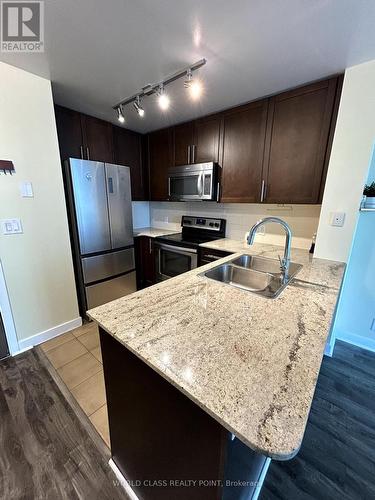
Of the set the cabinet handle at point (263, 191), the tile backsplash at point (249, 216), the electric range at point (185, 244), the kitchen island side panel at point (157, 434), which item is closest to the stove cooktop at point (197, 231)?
the electric range at point (185, 244)

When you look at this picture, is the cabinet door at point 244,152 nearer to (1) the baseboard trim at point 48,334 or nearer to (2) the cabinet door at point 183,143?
(2) the cabinet door at point 183,143

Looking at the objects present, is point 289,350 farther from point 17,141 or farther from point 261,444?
point 17,141

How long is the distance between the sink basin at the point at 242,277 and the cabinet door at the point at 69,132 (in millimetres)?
2061

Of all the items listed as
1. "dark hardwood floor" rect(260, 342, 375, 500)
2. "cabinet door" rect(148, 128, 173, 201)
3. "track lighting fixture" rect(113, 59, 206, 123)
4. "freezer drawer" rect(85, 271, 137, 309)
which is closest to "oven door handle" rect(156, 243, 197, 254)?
"freezer drawer" rect(85, 271, 137, 309)

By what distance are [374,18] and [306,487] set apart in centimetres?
244

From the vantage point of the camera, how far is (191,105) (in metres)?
2.09

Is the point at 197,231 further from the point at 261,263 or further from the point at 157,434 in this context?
the point at 157,434

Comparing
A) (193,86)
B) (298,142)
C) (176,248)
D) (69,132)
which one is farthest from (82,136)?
(298,142)

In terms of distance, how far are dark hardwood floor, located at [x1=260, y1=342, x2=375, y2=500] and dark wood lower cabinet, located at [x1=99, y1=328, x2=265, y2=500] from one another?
0.46 m

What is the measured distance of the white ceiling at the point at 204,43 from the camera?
3.39 ft

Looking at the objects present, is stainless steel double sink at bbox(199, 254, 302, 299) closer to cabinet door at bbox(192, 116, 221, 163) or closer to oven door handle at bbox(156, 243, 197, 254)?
oven door handle at bbox(156, 243, 197, 254)

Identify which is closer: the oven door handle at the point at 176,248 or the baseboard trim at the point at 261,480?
the baseboard trim at the point at 261,480

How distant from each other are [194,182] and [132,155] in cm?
113

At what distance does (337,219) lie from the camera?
168cm
